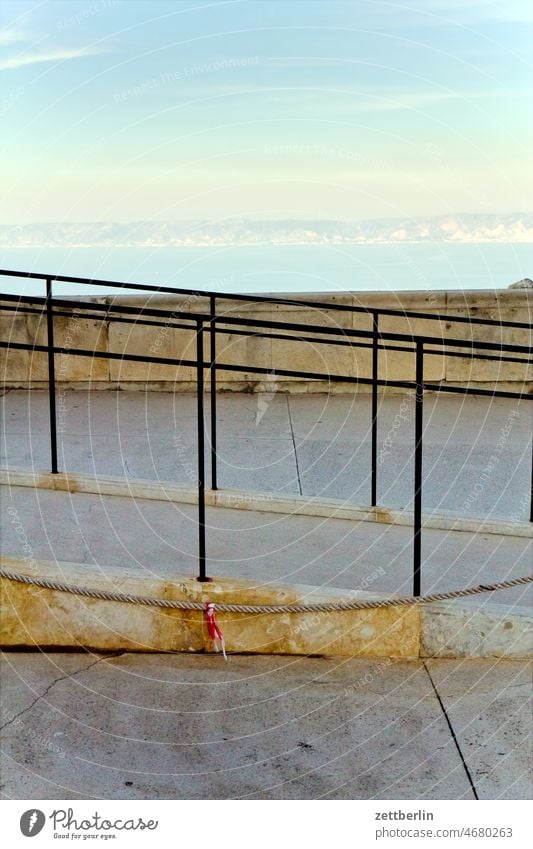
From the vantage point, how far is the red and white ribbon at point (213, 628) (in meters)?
4.95

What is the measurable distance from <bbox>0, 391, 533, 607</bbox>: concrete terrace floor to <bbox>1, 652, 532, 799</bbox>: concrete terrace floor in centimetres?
57

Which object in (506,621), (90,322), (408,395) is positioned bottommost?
(506,621)

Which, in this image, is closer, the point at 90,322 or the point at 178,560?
the point at 178,560

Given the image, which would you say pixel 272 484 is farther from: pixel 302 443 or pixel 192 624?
pixel 192 624

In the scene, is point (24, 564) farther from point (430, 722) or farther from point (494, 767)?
point (494, 767)

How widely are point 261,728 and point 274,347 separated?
6.17m

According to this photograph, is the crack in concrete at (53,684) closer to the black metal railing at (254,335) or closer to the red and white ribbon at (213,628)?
the red and white ribbon at (213,628)

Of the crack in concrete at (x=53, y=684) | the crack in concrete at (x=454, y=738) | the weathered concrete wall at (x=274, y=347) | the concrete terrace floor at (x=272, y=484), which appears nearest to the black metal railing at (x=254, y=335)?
the weathered concrete wall at (x=274, y=347)

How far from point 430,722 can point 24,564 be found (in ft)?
6.19

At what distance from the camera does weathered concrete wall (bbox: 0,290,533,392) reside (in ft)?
33.9

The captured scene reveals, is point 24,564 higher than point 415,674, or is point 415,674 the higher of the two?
point 24,564

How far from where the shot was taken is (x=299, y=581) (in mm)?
5477
